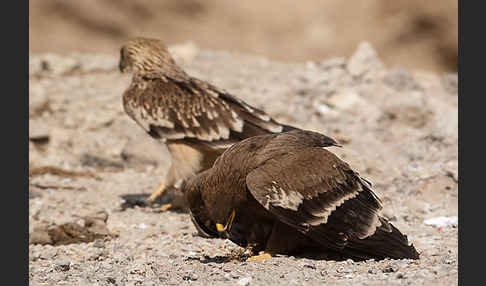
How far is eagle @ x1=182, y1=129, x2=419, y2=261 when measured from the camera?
5.05 meters

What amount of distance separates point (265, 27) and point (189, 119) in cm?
1180

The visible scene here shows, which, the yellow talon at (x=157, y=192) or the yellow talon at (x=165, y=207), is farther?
the yellow talon at (x=157, y=192)

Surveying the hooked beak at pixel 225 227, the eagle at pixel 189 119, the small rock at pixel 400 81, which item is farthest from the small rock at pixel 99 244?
the small rock at pixel 400 81

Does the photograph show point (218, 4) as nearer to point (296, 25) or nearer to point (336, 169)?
point (296, 25)

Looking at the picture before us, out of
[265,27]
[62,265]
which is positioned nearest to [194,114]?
[62,265]

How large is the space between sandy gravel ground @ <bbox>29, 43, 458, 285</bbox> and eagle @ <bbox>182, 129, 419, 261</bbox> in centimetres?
17

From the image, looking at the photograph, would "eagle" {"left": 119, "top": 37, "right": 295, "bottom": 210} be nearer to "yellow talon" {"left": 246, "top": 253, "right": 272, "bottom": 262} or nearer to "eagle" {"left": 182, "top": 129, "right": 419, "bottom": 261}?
"eagle" {"left": 182, "top": 129, "right": 419, "bottom": 261}

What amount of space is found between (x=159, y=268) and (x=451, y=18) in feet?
47.1

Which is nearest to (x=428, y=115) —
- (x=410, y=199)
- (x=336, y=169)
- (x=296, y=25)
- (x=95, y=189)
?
(x=410, y=199)

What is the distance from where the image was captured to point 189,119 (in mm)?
8016

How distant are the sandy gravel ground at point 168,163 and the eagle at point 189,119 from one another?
23.3 inches

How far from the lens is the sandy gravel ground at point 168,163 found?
4984mm

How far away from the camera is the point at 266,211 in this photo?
17.0ft

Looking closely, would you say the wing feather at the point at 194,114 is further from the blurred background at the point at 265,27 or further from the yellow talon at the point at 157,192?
the blurred background at the point at 265,27
